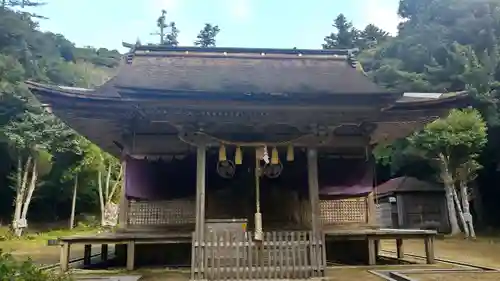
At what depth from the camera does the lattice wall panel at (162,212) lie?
31.2 feet

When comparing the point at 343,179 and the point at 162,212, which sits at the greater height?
the point at 343,179

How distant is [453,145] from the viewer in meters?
19.5

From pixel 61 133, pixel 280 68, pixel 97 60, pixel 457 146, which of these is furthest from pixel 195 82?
pixel 97 60

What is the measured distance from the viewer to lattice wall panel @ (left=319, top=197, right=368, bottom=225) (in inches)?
393

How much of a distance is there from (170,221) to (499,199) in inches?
951

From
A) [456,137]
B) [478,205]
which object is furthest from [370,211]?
[478,205]

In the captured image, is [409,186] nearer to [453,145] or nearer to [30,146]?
[453,145]

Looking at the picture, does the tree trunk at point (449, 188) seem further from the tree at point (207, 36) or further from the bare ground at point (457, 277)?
the tree at point (207, 36)

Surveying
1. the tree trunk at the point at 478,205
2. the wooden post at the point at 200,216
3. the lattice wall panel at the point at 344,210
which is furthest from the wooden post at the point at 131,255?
the tree trunk at the point at 478,205

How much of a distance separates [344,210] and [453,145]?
1205 cm

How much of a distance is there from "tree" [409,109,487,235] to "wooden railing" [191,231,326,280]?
1460 centimetres

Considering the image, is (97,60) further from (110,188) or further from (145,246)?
(145,246)

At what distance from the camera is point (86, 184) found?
30484 mm

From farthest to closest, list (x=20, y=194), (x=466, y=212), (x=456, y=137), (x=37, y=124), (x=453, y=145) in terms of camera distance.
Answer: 1. (x=20, y=194)
2. (x=37, y=124)
3. (x=466, y=212)
4. (x=453, y=145)
5. (x=456, y=137)
